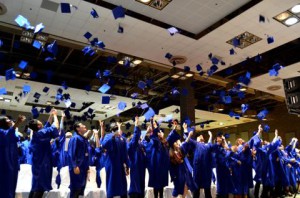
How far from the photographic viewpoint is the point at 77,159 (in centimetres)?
477

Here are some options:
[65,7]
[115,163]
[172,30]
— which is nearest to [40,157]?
[115,163]

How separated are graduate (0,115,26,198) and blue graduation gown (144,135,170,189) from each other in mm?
2512

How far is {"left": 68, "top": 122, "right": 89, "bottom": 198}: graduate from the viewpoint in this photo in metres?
4.73

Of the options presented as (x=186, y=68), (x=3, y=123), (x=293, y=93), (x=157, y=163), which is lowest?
(x=157, y=163)

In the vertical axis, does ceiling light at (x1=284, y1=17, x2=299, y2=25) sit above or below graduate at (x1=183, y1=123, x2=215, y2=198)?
above

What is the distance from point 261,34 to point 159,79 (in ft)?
17.1

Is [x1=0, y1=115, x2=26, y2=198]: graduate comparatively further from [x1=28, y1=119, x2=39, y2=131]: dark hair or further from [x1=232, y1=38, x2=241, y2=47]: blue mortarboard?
[x1=232, y1=38, x2=241, y2=47]: blue mortarboard

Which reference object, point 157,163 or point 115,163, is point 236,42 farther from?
point 115,163

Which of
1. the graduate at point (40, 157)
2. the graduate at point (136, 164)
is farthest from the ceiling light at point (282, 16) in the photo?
the graduate at point (40, 157)

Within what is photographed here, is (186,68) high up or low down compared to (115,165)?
up

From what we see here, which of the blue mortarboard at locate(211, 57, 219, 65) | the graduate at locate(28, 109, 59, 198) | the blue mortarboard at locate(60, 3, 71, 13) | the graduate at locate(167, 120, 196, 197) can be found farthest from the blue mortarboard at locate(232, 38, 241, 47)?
the graduate at locate(28, 109, 59, 198)

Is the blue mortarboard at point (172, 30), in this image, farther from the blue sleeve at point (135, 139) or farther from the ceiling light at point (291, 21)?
the blue sleeve at point (135, 139)

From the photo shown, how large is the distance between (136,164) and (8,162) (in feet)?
7.55

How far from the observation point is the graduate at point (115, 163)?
16.1 feet
